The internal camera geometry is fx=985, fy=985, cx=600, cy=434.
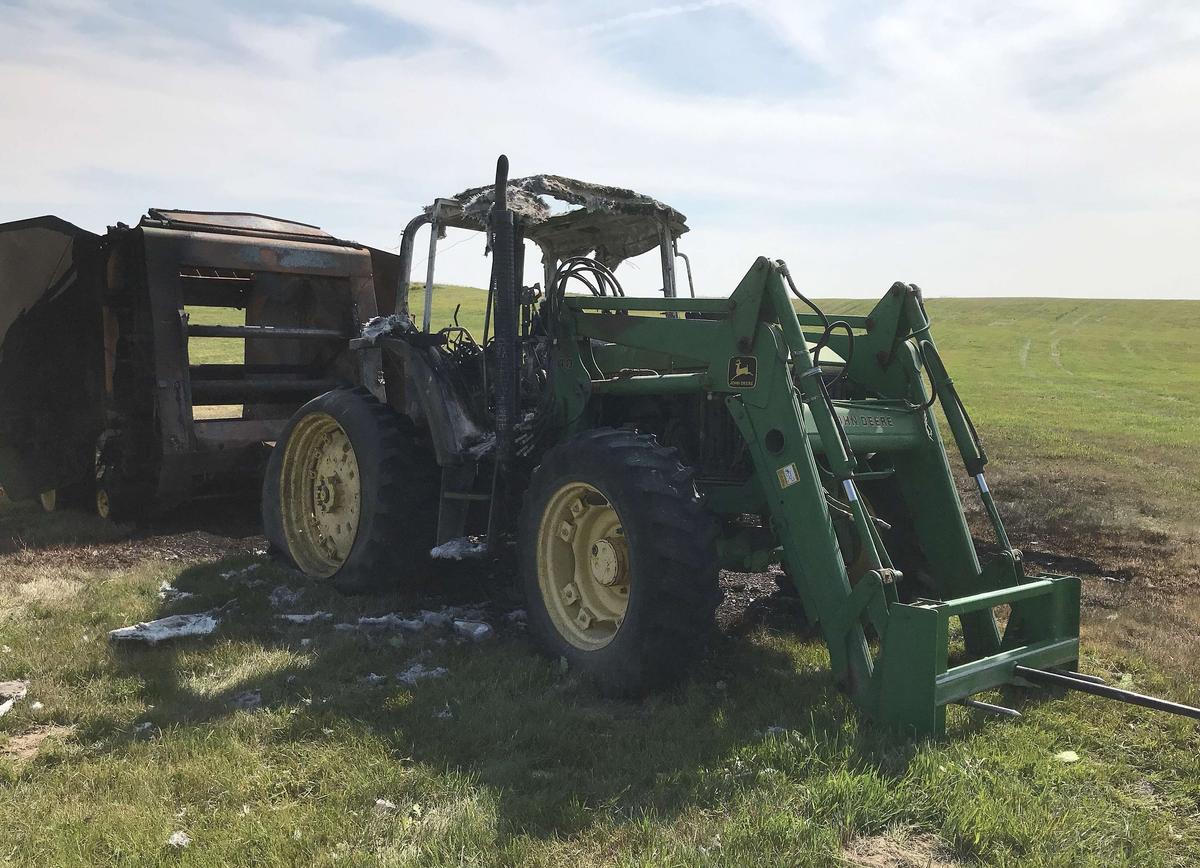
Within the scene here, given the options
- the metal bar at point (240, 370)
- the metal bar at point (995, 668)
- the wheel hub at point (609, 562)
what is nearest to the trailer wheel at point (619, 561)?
the wheel hub at point (609, 562)

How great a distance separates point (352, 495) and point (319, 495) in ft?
1.08

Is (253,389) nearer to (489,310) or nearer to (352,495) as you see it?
(352,495)

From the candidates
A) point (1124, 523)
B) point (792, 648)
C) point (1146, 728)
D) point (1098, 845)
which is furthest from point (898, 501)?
point (1124, 523)

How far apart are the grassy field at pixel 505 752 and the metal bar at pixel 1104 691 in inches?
7.0

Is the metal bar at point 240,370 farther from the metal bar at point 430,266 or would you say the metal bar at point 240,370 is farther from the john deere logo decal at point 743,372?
the john deere logo decal at point 743,372

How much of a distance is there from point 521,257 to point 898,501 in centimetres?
247

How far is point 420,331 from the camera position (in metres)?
6.38

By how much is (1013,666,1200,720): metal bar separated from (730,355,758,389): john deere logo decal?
1609 millimetres

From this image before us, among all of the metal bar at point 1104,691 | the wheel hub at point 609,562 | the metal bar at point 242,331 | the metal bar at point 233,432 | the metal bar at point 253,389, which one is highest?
the metal bar at point 242,331

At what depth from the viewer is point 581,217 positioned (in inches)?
242

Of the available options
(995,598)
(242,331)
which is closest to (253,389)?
(242,331)

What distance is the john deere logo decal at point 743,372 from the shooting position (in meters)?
4.35

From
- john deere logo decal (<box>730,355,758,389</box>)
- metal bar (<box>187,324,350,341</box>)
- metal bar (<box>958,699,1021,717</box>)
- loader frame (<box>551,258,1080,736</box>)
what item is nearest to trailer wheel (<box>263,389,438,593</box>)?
A: loader frame (<box>551,258,1080,736</box>)

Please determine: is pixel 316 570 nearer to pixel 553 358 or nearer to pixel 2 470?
pixel 553 358
